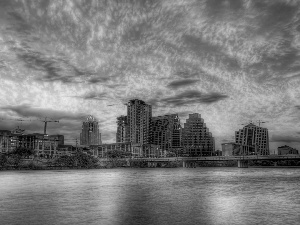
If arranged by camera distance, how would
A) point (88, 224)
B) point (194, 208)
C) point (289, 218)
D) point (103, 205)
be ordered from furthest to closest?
point (103, 205)
point (194, 208)
point (289, 218)
point (88, 224)

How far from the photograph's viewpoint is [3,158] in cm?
17925

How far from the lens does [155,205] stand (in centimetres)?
3866

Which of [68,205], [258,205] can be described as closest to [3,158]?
[68,205]

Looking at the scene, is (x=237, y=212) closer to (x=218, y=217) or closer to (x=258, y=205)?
(x=218, y=217)

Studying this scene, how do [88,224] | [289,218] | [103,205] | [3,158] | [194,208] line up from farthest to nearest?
[3,158], [103,205], [194,208], [289,218], [88,224]

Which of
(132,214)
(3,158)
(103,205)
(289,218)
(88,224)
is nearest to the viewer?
(88,224)

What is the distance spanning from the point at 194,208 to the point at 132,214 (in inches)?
316

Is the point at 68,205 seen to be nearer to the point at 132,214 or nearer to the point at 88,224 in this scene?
the point at 132,214

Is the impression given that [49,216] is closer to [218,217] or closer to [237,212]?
[218,217]

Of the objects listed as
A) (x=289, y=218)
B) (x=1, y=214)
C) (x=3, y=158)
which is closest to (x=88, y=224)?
(x=1, y=214)

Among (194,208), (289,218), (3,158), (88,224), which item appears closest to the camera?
(88,224)

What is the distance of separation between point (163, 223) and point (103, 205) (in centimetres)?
1320

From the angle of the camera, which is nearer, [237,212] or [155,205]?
[237,212]

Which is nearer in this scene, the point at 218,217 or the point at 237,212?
the point at 218,217
